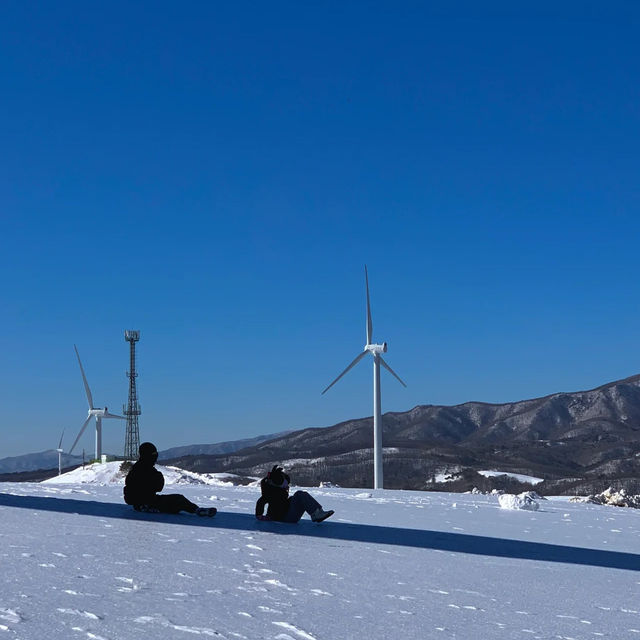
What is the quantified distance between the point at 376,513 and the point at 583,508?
10.2 m

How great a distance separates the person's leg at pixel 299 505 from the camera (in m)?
16.1

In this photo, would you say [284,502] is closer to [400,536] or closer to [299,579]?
[400,536]

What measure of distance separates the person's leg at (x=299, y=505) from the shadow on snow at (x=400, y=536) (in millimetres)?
210

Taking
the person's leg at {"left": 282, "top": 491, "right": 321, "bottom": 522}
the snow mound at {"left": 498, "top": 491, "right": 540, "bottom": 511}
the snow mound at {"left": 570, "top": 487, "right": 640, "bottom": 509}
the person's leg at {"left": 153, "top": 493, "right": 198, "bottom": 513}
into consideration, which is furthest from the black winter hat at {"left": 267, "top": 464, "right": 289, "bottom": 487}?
the snow mound at {"left": 570, "top": 487, "right": 640, "bottom": 509}

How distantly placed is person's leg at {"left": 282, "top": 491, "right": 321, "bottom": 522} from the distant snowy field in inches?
11.0

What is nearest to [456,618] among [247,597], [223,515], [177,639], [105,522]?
[247,597]

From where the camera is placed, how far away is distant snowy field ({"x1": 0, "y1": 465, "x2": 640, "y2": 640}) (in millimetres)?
7703

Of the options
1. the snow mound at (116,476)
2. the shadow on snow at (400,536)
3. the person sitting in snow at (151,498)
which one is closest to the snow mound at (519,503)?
the shadow on snow at (400,536)

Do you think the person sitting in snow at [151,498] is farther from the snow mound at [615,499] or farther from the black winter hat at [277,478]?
the snow mound at [615,499]

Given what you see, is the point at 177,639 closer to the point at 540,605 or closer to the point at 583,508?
the point at 540,605

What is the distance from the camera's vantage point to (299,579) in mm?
10195

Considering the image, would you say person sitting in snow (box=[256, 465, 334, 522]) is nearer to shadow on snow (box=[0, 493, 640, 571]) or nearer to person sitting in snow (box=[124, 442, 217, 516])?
shadow on snow (box=[0, 493, 640, 571])

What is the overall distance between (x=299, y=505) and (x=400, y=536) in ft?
6.67

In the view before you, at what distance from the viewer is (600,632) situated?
27.9ft
